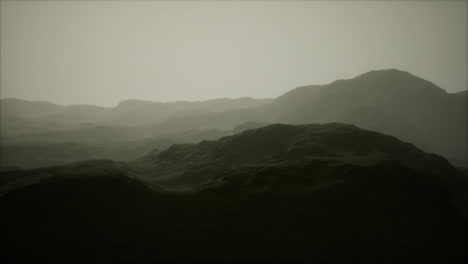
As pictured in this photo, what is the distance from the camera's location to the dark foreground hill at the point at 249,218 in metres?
18.5

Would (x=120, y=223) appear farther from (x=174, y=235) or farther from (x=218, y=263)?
(x=218, y=263)

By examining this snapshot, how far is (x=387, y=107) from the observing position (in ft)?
316

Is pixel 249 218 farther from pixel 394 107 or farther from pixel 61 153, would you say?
pixel 394 107

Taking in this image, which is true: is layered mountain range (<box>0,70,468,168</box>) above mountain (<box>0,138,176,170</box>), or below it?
above

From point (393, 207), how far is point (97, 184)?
2055 centimetres

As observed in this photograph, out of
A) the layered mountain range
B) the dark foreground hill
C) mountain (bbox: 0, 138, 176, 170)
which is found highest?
the layered mountain range

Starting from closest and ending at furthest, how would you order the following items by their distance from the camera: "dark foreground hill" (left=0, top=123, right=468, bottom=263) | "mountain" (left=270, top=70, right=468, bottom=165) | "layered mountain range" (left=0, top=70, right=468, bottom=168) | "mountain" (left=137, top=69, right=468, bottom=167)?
"dark foreground hill" (left=0, top=123, right=468, bottom=263) → "layered mountain range" (left=0, top=70, right=468, bottom=168) → "mountain" (left=137, top=69, right=468, bottom=167) → "mountain" (left=270, top=70, right=468, bottom=165)

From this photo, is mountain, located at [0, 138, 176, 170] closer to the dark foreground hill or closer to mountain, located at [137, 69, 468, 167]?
the dark foreground hill

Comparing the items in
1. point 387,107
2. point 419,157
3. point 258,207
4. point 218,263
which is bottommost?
point 218,263

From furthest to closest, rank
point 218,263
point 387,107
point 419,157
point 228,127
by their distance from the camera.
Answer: point 228,127, point 387,107, point 419,157, point 218,263

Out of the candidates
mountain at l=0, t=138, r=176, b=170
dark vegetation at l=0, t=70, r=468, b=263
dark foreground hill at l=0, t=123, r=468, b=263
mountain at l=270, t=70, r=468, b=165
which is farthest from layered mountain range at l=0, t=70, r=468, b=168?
dark foreground hill at l=0, t=123, r=468, b=263

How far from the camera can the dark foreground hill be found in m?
18.5

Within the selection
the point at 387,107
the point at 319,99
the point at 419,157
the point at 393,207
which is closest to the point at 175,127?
the point at 319,99

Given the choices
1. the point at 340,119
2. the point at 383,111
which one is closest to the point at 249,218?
the point at 340,119
